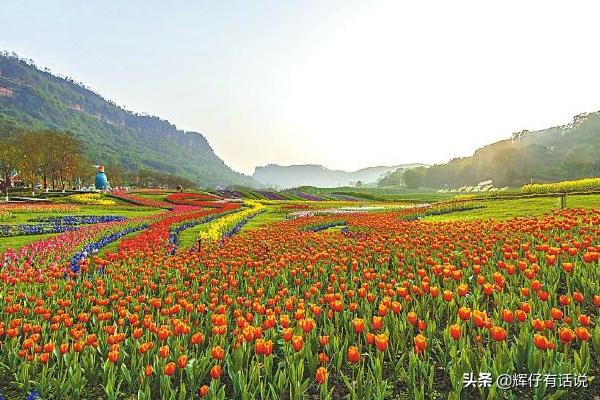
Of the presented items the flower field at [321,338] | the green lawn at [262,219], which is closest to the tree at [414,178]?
the green lawn at [262,219]

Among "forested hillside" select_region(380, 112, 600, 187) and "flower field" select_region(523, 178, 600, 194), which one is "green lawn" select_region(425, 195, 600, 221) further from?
"forested hillside" select_region(380, 112, 600, 187)

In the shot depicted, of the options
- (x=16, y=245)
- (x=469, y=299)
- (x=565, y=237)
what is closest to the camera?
(x=469, y=299)

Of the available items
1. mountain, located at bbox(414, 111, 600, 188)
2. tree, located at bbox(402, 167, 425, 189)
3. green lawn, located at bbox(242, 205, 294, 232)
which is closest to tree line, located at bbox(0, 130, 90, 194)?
green lawn, located at bbox(242, 205, 294, 232)

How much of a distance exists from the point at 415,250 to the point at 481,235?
1.81 meters

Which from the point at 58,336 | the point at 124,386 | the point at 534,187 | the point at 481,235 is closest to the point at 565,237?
the point at 481,235

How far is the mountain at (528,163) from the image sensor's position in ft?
419

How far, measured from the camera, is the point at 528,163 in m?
151

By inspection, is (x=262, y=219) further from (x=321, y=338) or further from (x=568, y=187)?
(x=321, y=338)

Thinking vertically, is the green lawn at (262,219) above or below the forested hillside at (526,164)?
below

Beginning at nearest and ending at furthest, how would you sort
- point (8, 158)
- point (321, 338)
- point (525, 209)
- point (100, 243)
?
point (321, 338) < point (100, 243) < point (525, 209) < point (8, 158)

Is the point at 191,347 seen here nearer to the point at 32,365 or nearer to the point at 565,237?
the point at 32,365

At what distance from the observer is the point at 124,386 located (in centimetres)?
437

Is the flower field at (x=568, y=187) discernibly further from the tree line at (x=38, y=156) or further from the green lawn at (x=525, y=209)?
the tree line at (x=38, y=156)

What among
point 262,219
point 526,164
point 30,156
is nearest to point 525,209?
point 262,219
